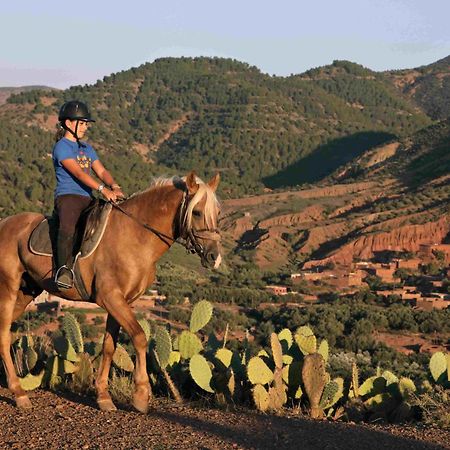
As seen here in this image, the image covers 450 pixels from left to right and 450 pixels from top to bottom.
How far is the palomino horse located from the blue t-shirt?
0.47 meters

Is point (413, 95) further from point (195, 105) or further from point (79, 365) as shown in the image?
point (79, 365)

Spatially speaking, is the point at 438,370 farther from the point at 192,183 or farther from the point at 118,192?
Answer: the point at 118,192

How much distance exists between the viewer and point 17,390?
825cm

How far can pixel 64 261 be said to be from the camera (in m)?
7.78

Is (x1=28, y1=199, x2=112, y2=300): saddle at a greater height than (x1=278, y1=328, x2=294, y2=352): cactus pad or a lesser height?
greater

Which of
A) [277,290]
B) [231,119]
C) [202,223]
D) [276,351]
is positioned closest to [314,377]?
[276,351]

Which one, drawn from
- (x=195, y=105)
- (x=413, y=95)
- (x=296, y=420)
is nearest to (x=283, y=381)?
(x=296, y=420)

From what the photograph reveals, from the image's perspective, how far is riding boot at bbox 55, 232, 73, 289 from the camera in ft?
25.4

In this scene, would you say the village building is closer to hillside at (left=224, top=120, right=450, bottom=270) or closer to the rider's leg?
hillside at (left=224, top=120, right=450, bottom=270)

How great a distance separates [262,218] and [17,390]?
2618 inches

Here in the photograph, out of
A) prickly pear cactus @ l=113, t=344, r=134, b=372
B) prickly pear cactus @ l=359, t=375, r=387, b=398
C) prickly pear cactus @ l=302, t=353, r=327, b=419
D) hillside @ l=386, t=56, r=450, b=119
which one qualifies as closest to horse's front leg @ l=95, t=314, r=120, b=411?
prickly pear cactus @ l=113, t=344, r=134, b=372

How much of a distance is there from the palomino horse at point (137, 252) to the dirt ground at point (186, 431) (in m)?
0.31

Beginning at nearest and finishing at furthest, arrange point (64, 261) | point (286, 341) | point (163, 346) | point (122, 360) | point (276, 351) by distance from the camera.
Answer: point (64, 261) < point (276, 351) < point (163, 346) < point (122, 360) < point (286, 341)

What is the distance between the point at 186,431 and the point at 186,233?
1.71 m
